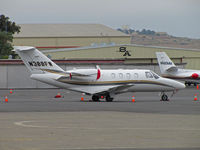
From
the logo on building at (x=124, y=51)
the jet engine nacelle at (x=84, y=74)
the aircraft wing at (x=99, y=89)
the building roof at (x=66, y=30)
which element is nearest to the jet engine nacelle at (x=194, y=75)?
the logo on building at (x=124, y=51)

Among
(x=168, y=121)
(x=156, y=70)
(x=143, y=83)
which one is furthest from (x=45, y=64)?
(x=156, y=70)

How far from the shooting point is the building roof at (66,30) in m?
106

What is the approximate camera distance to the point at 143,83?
36281 millimetres

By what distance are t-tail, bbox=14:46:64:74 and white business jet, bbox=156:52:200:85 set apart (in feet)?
98.3

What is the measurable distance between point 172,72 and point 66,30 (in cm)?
5105

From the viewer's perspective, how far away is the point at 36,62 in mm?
35188

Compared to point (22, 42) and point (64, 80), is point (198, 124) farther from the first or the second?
point (22, 42)

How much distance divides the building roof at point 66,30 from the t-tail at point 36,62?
6953 cm

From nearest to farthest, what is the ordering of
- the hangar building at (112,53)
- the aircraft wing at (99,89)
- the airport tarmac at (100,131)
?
1. the airport tarmac at (100,131)
2. the aircraft wing at (99,89)
3. the hangar building at (112,53)

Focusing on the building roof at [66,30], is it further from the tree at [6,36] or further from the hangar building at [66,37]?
the tree at [6,36]

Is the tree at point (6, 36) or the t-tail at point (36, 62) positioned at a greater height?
the tree at point (6, 36)

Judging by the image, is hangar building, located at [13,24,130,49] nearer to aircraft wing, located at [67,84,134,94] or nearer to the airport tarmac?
aircraft wing, located at [67,84,134,94]

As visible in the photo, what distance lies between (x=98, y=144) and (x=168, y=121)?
6.76 m

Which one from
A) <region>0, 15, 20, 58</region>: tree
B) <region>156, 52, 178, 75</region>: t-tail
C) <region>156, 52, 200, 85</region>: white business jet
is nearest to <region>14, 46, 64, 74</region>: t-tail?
<region>156, 52, 178, 75</region>: t-tail
